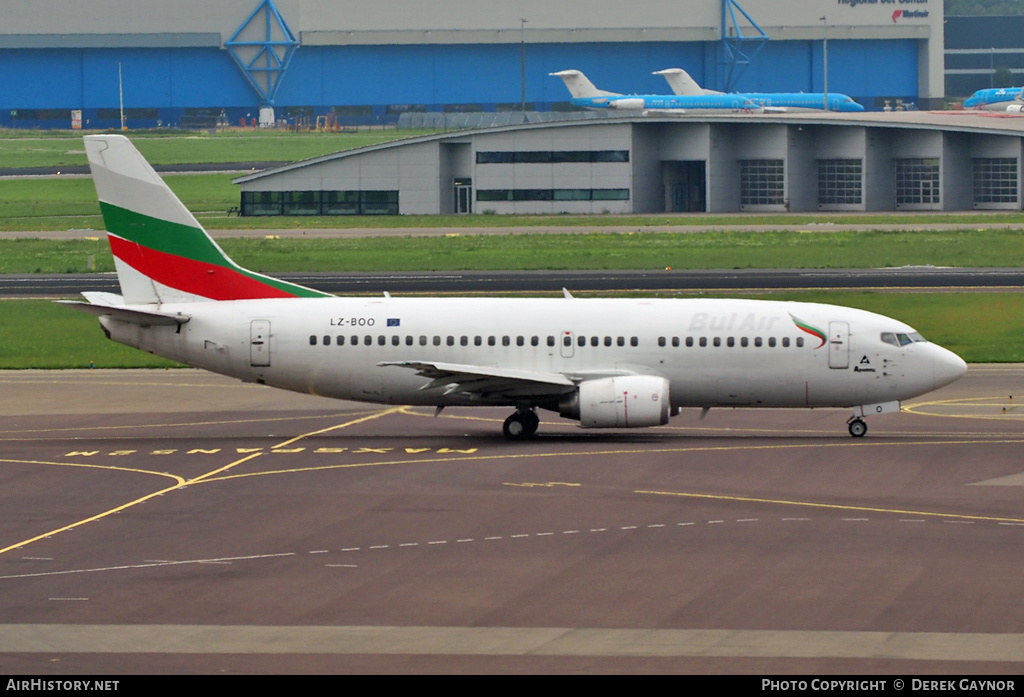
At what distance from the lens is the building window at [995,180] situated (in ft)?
407

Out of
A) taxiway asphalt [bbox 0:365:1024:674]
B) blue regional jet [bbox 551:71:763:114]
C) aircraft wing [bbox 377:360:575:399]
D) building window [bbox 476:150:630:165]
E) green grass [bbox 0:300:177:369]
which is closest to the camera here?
taxiway asphalt [bbox 0:365:1024:674]

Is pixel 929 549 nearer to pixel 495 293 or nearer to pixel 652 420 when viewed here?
pixel 652 420

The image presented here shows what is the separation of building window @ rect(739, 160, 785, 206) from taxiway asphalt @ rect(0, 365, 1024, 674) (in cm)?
8804

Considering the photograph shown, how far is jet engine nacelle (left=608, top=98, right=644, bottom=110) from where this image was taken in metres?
178

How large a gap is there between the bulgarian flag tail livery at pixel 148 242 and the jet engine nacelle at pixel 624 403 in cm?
976

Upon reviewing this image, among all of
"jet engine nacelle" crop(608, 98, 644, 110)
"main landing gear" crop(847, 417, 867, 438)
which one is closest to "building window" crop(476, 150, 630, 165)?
"jet engine nacelle" crop(608, 98, 644, 110)

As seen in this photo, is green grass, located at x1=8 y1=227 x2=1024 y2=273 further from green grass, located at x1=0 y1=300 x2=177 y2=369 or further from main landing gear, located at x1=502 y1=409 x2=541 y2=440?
main landing gear, located at x1=502 y1=409 x2=541 y2=440

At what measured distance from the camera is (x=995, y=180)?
125750mm

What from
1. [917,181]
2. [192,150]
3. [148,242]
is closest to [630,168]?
[917,181]

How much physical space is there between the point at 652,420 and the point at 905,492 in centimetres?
846

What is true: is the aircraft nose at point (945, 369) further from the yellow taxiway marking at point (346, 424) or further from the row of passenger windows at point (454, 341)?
the yellow taxiway marking at point (346, 424)

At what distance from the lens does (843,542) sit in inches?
1094

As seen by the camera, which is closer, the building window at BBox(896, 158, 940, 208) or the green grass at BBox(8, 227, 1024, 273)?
the green grass at BBox(8, 227, 1024, 273)

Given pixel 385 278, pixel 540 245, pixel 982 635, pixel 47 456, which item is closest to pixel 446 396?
pixel 47 456
